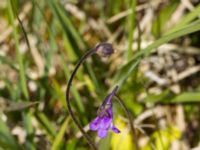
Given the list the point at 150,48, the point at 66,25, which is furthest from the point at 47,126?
the point at 150,48

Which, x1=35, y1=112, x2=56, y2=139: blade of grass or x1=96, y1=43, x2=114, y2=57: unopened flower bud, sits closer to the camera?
x1=96, y1=43, x2=114, y2=57: unopened flower bud

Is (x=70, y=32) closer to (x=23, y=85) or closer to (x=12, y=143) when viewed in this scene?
(x=23, y=85)

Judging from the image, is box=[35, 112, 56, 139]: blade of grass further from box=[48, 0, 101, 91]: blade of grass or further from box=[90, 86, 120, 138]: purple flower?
box=[90, 86, 120, 138]: purple flower

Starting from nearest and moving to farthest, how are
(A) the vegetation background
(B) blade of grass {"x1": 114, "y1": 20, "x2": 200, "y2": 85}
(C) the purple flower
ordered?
(C) the purple flower, (B) blade of grass {"x1": 114, "y1": 20, "x2": 200, "y2": 85}, (A) the vegetation background

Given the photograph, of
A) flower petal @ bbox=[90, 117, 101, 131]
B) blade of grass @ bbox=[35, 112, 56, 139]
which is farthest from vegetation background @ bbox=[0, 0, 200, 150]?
flower petal @ bbox=[90, 117, 101, 131]

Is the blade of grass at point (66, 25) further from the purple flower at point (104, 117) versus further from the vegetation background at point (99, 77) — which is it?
the purple flower at point (104, 117)

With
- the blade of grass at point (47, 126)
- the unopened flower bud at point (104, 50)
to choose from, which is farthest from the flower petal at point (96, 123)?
the blade of grass at point (47, 126)

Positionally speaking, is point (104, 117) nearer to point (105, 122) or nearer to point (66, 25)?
point (105, 122)

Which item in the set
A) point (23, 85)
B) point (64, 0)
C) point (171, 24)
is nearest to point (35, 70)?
point (64, 0)
